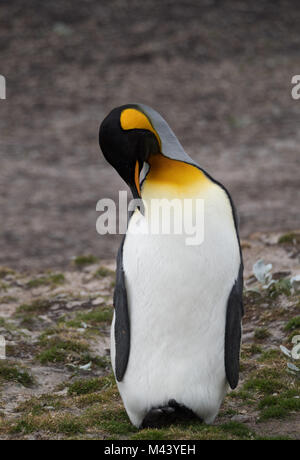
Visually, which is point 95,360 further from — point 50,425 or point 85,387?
point 50,425

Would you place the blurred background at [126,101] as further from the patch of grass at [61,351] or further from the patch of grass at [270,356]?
the patch of grass at [270,356]

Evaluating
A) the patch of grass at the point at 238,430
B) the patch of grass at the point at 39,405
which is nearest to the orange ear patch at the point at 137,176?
the patch of grass at the point at 238,430

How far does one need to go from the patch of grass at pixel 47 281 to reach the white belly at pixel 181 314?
4755 millimetres

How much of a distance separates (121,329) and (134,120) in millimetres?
1332

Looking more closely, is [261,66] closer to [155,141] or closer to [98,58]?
[98,58]

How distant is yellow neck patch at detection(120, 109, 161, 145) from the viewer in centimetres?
459

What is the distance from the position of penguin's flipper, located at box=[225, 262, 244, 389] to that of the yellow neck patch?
1.14 m

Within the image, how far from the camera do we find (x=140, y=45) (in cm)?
2206

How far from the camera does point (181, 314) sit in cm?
468

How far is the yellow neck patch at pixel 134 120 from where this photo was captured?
459 centimetres

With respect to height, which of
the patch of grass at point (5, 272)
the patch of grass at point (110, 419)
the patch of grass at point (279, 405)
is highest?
the patch of grass at point (5, 272)

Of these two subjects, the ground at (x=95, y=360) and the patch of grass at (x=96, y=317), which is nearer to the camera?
the ground at (x=95, y=360)

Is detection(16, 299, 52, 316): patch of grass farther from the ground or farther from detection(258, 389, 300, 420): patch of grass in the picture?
detection(258, 389, 300, 420): patch of grass

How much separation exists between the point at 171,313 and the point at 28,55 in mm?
17984
